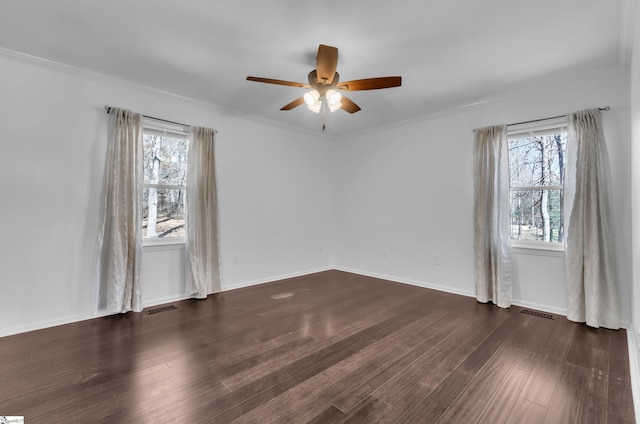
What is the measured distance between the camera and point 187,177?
3.82 metres

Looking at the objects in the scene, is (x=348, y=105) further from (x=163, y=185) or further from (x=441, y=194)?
(x=163, y=185)

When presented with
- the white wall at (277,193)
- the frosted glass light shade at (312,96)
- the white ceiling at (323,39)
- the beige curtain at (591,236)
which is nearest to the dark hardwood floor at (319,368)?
the beige curtain at (591,236)

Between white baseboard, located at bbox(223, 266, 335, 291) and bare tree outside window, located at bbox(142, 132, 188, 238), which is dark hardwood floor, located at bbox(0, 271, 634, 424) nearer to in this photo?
white baseboard, located at bbox(223, 266, 335, 291)

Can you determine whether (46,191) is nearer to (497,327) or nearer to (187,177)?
(187,177)

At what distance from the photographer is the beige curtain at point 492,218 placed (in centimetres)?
352

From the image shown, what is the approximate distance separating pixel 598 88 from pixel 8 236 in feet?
19.8

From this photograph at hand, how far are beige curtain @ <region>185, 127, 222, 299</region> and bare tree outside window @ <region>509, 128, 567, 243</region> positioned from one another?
12.8ft

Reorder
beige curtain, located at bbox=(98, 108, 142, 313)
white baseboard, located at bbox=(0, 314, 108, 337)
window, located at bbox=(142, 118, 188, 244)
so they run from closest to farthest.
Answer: white baseboard, located at bbox=(0, 314, 108, 337) → beige curtain, located at bbox=(98, 108, 142, 313) → window, located at bbox=(142, 118, 188, 244)

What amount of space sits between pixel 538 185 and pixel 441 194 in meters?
1.15

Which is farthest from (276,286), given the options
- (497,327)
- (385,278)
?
(497,327)

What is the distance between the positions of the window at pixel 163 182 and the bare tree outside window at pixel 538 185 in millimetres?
4282

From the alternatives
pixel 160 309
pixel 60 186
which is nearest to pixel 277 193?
pixel 160 309

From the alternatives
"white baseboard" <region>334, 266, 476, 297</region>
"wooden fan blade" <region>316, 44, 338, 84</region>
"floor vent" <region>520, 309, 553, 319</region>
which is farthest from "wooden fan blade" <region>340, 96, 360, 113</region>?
"floor vent" <region>520, 309, 553, 319</region>

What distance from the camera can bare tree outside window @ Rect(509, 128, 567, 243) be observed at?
3398 mm
